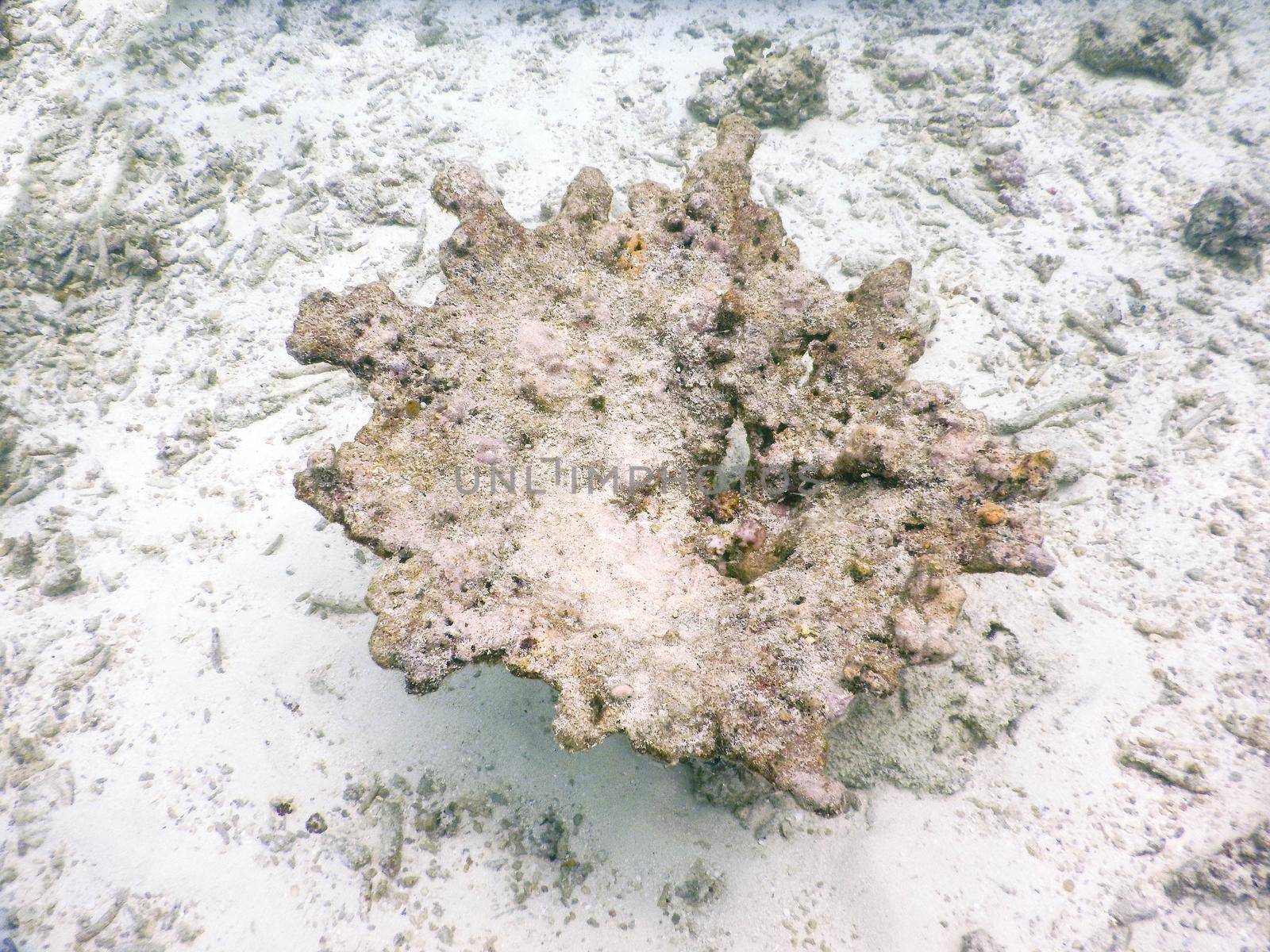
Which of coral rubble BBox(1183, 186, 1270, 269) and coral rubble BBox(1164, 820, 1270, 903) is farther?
coral rubble BBox(1183, 186, 1270, 269)

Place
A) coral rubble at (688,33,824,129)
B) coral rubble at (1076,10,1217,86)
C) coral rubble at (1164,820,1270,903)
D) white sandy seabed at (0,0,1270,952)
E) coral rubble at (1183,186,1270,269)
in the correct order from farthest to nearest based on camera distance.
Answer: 1. coral rubble at (1076,10,1217,86)
2. coral rubble at (688,33,824,129)
3. coral rubble at (1183,186,1270,269)
4. white sandy seabed at (0,0,1270,952)
5. coral rubble at (1164,820,1270,903)

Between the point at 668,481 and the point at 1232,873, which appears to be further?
the point at 668,481

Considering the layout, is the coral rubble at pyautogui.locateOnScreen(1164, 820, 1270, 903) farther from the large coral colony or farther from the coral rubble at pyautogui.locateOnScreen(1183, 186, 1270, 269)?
the coral rubble at pyautogui.locateOnScreen(1183, 186, 1270, 269)

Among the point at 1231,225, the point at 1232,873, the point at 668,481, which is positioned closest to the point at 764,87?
the point at 1231,225

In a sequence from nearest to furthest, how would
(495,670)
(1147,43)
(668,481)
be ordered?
1. (668,481)
2. (495,670)
3. (1147,43)

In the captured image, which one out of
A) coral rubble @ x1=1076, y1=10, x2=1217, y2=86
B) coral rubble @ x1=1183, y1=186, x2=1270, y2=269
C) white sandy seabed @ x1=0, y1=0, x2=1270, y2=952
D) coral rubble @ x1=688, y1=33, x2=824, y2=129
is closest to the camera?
white sandy seabed @ x1=0, y1=0, x2=1270, y2=952

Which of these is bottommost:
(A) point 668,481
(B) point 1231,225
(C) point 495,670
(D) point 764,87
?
(C) point 495,670

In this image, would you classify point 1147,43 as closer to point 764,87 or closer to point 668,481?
point 764,87

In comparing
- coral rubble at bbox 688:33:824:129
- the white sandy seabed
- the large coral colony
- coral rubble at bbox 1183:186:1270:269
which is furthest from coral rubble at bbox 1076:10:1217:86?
the large coral colony
